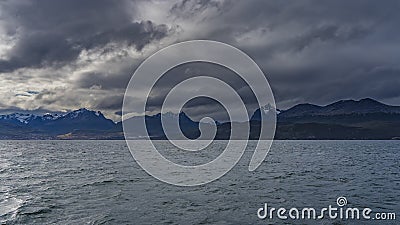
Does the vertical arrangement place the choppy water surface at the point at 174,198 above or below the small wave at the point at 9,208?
above

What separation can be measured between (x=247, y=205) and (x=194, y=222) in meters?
6.82

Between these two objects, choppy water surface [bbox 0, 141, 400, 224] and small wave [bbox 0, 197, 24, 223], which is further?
small wave [bbox 0, 197, 24, 223]

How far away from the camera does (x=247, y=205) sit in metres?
28.5

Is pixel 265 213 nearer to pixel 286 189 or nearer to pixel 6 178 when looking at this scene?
pixel 286 189

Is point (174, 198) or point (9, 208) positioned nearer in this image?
point (9, 208)

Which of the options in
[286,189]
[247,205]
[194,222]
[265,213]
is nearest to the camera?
[194,222]

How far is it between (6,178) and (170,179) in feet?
79.1

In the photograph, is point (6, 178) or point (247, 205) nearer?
point (247, 205)

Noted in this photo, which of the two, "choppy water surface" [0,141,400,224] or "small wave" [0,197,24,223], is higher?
"choppy water surface" [0,141,400,224]

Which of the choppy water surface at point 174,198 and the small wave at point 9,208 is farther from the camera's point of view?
the small wave at point 9,208

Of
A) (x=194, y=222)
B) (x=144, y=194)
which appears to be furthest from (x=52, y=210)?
(x=194, y=222)

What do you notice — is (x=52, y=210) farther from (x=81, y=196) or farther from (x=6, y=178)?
(x=6, y=178)

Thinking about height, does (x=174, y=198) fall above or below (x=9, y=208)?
above

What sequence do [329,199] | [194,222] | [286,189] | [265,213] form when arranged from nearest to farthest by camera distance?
[194,222] → [265,213] → [329,199] → [286,189]
